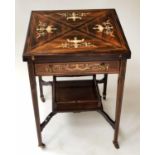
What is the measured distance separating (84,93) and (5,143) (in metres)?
0.53

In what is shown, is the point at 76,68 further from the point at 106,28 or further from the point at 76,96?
the point at 76,96

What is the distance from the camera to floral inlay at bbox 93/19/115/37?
1.43 metres

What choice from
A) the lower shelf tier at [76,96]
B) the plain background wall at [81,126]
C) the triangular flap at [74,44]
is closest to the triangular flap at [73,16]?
the triangular flap at [74,44]

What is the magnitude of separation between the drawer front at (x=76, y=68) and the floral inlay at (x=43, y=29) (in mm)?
183

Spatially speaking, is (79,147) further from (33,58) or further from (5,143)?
(33,58)

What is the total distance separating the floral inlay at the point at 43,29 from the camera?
1.43 m

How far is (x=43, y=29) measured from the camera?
1.46 metres

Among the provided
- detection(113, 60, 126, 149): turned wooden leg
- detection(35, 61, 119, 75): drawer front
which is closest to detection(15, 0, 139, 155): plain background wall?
detection(113, 60, 126, 149): turned wooden leg

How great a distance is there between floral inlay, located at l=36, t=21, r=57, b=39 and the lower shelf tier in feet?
1.35

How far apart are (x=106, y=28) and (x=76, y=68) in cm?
28

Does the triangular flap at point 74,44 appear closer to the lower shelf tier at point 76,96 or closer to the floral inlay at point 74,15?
the floral inlay at point 74,15

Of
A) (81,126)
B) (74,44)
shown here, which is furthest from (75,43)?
(81,126)

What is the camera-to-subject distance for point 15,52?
2.21 m
